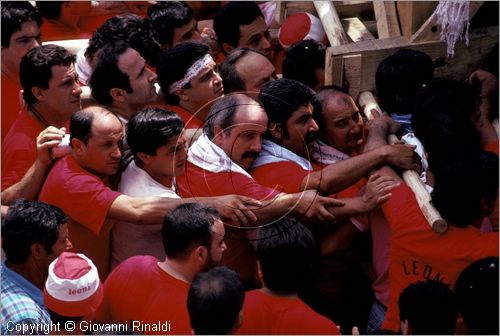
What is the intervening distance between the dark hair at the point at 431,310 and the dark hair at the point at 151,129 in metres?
1.53

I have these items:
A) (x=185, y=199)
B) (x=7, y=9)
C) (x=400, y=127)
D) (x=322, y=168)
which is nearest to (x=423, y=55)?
(x=400, y=127)

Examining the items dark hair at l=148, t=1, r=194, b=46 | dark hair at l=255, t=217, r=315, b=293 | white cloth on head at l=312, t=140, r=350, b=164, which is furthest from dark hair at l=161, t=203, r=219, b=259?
dark hair at l=148, t=1, r=194, b=46

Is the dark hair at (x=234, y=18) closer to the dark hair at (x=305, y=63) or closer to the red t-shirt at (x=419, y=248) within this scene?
the dark hair at (x=305, y=63)

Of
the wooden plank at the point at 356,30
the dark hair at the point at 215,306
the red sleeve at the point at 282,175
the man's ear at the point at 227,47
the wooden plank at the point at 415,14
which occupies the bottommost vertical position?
the man's ear at the point at 227,47

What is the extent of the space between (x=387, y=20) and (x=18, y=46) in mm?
2377

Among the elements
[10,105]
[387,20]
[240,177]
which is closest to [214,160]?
[240,177]

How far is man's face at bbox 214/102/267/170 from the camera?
5.21 metres

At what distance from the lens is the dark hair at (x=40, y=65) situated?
→ 19.5 feet

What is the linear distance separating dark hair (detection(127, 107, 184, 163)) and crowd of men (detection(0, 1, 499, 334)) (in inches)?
0.4

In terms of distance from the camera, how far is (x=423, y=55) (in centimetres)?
542

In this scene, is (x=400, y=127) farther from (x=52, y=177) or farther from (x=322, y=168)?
(x=52, y=177)

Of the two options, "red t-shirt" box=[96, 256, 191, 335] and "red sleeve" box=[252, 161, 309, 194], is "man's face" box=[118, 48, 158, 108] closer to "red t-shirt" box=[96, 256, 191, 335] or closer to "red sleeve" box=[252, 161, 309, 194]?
"red sleeve" box=[252, 161, 309, 194]

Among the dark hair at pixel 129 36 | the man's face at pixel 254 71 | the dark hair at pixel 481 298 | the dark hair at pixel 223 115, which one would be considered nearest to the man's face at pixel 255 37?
the dark hair at pixel 129 36

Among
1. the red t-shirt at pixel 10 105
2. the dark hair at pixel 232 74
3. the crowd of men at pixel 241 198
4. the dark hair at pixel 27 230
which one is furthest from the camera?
the red t-shirt at pixel 10 105
